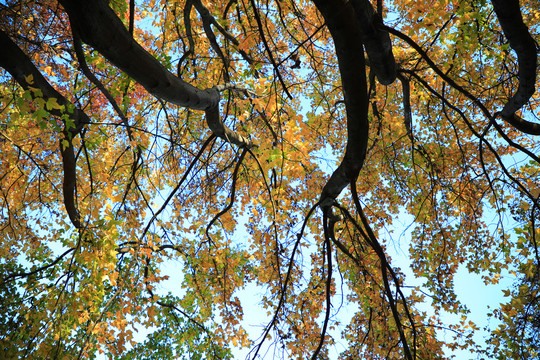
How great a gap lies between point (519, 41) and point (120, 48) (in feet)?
8.90

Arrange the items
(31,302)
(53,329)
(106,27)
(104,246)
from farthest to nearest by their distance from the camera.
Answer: (31,302)
(53,329)
(104,246)
(106,27)

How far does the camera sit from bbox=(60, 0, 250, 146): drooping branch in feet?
4.45

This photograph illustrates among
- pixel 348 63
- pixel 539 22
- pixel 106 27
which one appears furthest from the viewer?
pixel 539 22

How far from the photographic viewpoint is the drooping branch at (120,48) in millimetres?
1356

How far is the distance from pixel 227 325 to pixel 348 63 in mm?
4373

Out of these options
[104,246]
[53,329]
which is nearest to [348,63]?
[104,246]

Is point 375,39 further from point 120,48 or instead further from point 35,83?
point 35,83

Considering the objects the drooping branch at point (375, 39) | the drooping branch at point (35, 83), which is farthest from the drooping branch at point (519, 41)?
the drooping branch at point (35, 83)

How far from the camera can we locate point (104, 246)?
2977 mm

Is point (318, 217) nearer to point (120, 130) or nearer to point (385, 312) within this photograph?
point (385, 312)

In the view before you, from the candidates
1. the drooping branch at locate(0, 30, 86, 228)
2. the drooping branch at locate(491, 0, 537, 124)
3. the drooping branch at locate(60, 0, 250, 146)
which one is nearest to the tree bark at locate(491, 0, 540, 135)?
the drooping branch at locate(491, 0, 537, 124)

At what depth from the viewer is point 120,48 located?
5.05ft

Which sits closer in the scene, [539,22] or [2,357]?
[2,357]

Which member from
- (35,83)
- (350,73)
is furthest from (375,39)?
(35,83)
